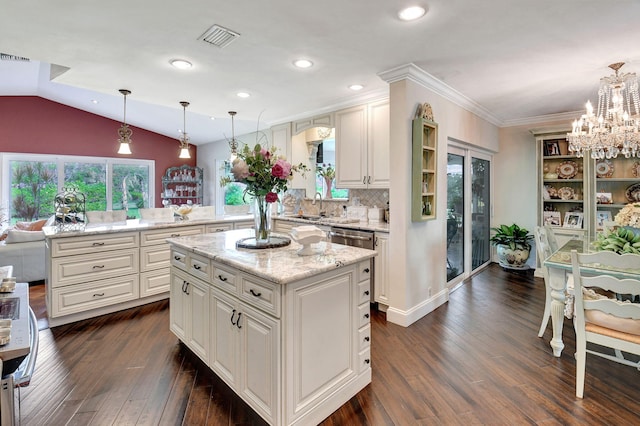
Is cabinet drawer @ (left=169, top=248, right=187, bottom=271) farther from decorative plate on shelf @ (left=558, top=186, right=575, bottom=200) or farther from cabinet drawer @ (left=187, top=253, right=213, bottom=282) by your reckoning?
decorative plate on shelf @ (left=558, top=186, right=575, bottom=200)

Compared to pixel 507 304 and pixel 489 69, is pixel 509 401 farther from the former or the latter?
pixel 489 69

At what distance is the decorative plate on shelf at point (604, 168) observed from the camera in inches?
184

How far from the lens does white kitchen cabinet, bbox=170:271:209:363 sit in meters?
2.28

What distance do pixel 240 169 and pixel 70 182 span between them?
288 inches

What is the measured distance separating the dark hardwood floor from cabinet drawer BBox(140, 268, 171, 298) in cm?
51

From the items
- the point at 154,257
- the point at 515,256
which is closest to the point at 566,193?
the point at 515,256

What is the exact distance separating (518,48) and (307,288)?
264 centimetres

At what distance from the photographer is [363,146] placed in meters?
4.08

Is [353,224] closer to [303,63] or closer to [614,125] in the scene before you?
[303,63]

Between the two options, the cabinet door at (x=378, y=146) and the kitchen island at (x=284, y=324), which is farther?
the cabinet door at (x=378, y=146)

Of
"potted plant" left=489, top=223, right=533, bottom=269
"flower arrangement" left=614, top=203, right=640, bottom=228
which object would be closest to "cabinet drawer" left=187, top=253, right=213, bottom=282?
"flower arrangement" left=614, top=203, right=640, bottom=228

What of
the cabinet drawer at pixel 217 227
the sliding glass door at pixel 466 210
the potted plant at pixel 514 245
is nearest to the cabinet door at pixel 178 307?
the cabinet drawer at pixel 217 227

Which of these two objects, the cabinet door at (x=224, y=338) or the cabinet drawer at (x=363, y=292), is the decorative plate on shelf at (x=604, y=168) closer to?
the cabinet drawer at (x=363, y=292)

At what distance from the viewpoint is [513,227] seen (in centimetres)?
534
